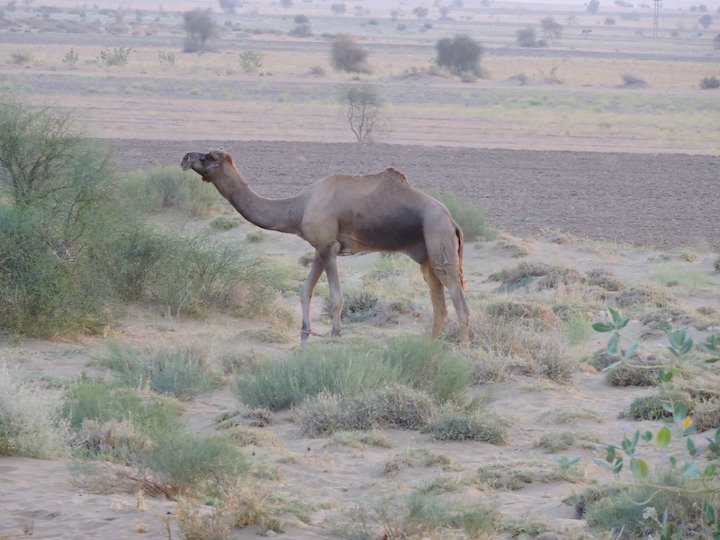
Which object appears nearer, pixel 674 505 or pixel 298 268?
pixel 674 505

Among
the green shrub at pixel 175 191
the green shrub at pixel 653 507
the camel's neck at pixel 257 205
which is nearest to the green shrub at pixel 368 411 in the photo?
the green shrub at pixel 653 507

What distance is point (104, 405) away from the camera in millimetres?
8305

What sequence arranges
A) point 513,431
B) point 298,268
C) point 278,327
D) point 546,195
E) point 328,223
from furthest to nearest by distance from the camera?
point 546,195 → point 298,268 → point 278,327 → point 328,223 → point 513,431

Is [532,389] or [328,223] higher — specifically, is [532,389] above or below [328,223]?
below

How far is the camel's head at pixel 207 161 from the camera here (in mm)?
11734

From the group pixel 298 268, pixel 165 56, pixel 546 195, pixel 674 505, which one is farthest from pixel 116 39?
pixel 674 505

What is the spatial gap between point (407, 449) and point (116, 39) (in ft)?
295

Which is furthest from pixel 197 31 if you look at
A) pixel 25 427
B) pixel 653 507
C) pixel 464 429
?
pixel 653 507

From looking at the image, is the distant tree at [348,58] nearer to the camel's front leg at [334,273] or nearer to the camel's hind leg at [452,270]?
the camel's front leg at [334,273]

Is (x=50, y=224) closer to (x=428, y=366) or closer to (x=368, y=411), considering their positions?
(x=428, y=366)

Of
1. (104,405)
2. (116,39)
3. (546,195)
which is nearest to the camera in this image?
(104,405)

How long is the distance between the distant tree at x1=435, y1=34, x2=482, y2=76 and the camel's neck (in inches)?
2251

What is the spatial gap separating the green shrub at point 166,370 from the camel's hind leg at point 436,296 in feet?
8.36

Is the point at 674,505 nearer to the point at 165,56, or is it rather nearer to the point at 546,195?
the point at 546,195
